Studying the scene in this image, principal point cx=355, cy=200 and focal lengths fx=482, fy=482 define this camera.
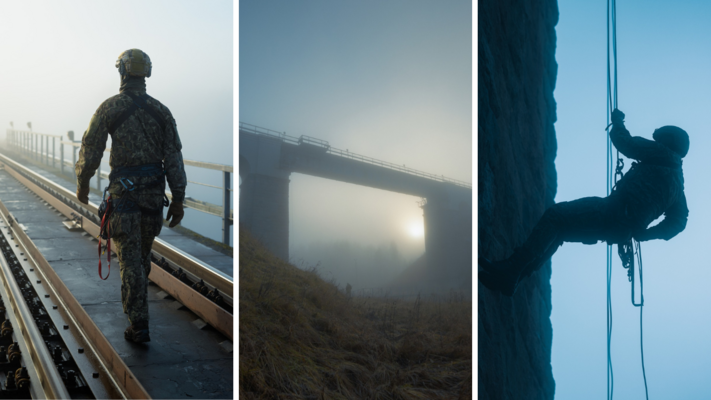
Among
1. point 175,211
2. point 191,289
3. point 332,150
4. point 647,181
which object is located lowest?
point 191,289

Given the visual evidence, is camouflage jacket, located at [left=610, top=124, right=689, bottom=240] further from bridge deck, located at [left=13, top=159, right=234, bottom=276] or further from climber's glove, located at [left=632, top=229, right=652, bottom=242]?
bridge deck, located at [left=13, top=159, right=234, bottom=276]

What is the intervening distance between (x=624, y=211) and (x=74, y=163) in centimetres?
1030

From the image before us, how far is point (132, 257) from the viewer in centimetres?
292

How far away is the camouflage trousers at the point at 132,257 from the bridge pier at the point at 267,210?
3.66 feet

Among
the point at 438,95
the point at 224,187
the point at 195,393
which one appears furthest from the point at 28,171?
the point at 438,95

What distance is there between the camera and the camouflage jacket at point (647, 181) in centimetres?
299

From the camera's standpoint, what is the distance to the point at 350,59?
238cm

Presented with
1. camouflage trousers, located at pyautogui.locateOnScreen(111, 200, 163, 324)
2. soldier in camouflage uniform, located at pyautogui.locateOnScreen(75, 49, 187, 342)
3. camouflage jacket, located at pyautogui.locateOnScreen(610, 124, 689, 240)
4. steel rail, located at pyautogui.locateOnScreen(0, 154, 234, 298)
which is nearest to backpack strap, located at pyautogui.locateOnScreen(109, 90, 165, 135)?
soldier in camouflage uniform, located at pyautogui.locateOnScreen(75, 49, 187, 342)

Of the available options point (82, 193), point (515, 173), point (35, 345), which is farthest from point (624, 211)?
point (35, 345)

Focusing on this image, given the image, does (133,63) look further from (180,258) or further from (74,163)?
(74,163)

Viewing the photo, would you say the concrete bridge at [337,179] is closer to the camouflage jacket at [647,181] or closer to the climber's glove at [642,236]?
the camouflage jacket at [647,181]

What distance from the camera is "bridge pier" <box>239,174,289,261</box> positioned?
2127 mm

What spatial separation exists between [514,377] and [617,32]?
2.77 meters

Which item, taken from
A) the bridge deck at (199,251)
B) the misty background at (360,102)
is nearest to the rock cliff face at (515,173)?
the misty background at (360,102)
